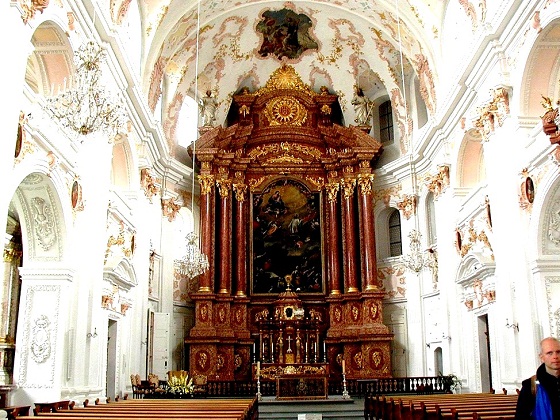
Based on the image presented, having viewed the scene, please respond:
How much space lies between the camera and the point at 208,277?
66.3 ft

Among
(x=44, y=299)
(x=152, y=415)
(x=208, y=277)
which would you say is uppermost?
(x=208, y=277)

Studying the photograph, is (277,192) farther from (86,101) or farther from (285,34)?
(86,101)

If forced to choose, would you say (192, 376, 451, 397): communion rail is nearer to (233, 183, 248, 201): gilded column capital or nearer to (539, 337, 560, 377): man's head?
(233, 183, 248, 201): gilded column capital

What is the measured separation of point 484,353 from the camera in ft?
52.9

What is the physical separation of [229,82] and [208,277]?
22.8 ft

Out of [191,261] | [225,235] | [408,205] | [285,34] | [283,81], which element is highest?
[285,34]

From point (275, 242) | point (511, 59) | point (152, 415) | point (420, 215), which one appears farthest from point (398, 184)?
point (152, 415)

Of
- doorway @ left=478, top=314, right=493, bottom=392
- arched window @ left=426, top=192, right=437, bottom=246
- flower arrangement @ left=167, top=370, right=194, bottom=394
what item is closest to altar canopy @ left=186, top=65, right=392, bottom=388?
arched window @ left=426, top=192, right=437, bottom=246

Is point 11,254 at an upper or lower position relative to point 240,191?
lower

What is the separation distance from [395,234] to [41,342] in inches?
537

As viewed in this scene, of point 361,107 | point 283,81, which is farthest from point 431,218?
point 283,81

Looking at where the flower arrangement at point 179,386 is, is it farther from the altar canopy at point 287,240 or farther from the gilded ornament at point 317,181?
the gilded ornament at point 317,181

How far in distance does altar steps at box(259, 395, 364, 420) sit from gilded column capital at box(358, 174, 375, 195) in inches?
297

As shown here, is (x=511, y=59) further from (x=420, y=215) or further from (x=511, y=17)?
(x=420, y=215)
